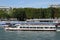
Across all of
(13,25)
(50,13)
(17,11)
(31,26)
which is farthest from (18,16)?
(31,26)

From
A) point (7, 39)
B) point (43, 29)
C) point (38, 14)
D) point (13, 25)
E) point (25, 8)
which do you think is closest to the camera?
point (7, 39)

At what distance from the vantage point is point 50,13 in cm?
6862

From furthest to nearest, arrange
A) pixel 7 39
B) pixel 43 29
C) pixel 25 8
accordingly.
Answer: pixel 25 8 < pixel 43 29 < pixel 7 39

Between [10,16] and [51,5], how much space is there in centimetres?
963

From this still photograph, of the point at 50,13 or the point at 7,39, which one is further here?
the point at 50,13

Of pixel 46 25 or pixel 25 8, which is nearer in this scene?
pixel 46 25

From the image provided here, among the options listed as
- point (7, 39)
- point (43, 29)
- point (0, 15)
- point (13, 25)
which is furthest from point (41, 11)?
point (7, 39)

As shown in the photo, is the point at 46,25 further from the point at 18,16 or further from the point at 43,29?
the point at 18,16

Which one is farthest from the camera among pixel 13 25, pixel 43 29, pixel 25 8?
pixel 25 8

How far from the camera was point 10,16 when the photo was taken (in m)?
71.8

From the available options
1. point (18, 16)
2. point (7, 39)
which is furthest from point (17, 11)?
point (7, 39)

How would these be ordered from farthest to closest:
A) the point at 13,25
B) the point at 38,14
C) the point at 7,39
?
the point at 38,14
the point at 13,25
the point at 7,39

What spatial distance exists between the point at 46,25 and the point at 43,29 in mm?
1129

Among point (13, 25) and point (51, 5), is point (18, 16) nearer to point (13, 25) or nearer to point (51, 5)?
point (51, 5)
